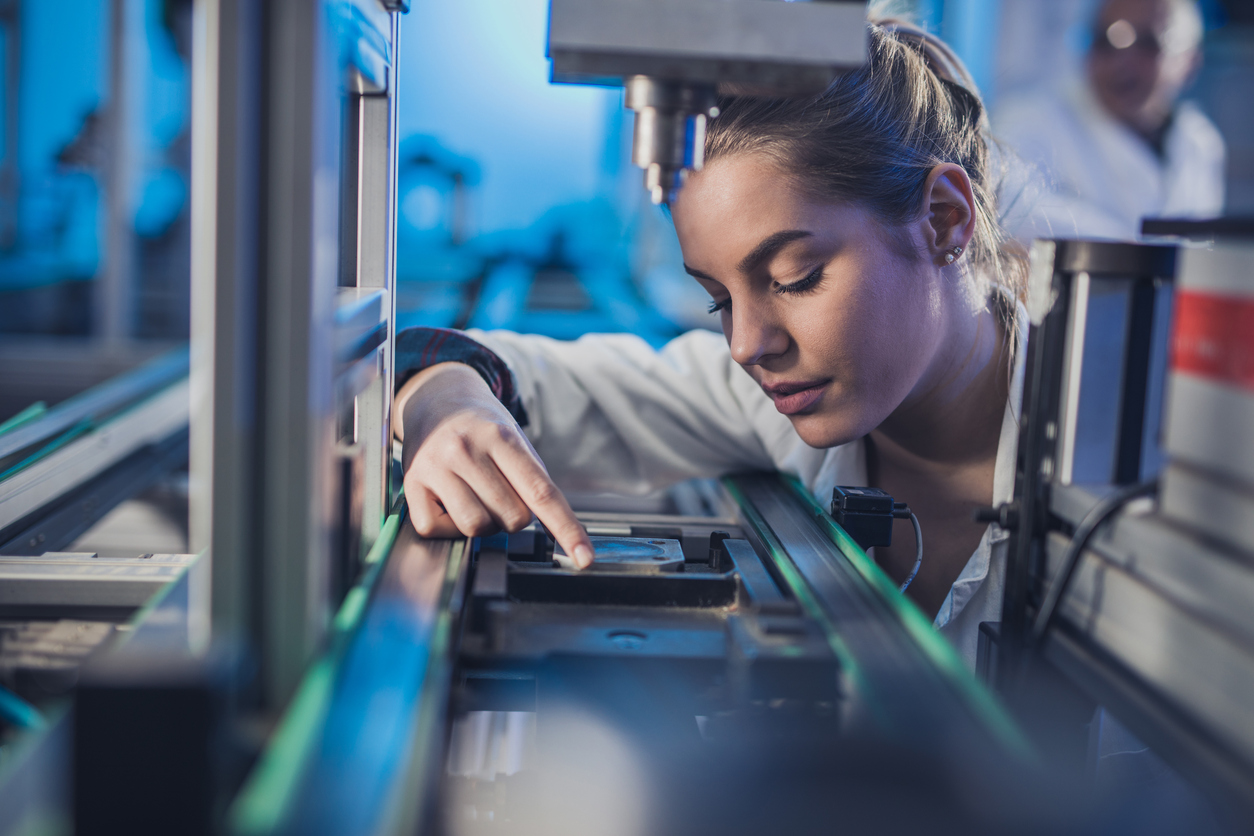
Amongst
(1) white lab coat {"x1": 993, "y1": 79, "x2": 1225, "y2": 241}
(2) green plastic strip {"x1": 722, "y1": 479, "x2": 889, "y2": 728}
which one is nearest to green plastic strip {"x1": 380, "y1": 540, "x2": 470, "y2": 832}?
(2) green plastic strip {"x1": 722, "y1": 479, "x2": 889, "y2": 728}

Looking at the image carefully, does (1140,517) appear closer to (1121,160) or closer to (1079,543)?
(1079,543)

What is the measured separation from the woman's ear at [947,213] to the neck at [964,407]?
15 centimetres

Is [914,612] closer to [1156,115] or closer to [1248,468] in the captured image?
[1248,468]

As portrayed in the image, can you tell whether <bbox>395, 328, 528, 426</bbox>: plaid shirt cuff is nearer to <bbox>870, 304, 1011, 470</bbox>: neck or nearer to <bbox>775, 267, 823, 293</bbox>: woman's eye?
<bbox>775, 267, 823, 293</bbox>: woman's eye

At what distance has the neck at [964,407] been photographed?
128 centimetres

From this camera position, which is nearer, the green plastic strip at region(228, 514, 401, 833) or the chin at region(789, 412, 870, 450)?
the green plastic strip at region(228, 514, 401, 833)

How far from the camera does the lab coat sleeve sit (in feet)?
4.47

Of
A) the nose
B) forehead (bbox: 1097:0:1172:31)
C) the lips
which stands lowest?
the lips

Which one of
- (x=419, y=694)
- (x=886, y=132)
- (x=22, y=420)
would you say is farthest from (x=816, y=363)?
(x=22, y=420)

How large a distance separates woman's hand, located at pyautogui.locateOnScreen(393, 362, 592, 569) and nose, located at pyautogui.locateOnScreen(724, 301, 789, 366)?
0.27 metres

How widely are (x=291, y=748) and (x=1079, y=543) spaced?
0.51m

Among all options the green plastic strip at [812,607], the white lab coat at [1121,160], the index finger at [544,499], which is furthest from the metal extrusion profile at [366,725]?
the white lab coat at [1121,160]

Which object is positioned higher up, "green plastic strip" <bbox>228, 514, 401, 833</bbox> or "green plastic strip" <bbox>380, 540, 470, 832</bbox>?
"green plastic strip" <bbox>228, 514, 401, 833</bbox>

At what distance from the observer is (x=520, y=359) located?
134 cm
